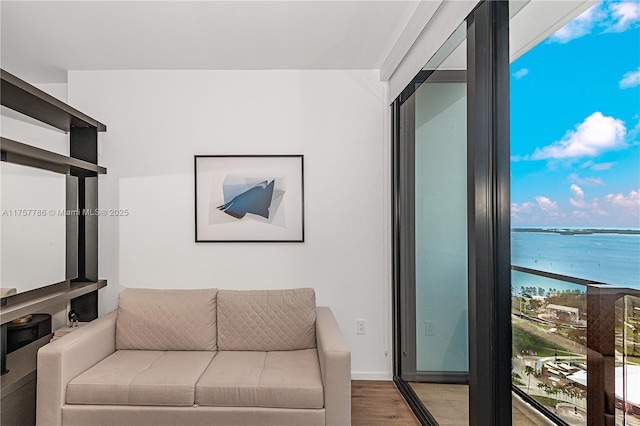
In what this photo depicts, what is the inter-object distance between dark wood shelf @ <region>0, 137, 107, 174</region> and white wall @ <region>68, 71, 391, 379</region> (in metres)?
0.45

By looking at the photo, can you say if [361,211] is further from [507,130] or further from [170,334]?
[507,130]

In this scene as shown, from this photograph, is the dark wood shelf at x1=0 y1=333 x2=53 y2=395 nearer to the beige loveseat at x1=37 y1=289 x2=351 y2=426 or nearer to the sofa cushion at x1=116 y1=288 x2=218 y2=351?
the beige loveseat at x1=37 y1=289 x2=351 y2=426

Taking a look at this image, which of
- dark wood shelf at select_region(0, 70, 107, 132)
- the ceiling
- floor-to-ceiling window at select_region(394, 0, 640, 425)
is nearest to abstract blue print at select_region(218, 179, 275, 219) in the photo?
the ceiling

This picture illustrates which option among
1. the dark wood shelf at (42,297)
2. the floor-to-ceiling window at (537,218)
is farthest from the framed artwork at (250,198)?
the floor-to-ceiling window at (537,218)

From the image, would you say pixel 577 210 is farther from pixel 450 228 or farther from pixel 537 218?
pixel 450 228

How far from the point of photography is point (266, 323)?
3332 millimetres

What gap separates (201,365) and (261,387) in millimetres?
527

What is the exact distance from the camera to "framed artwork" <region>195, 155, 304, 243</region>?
378cm

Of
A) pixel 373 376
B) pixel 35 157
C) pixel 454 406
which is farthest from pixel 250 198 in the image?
pixel 454 406

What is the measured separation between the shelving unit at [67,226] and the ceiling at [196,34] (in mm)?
468

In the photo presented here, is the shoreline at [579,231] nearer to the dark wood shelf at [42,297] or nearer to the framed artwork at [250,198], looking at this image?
the framed artwork at [250,198]

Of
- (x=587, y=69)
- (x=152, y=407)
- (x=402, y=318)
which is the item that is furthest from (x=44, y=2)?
(x=402, y=318)

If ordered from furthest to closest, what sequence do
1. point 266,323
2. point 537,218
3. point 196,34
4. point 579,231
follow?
point 266,323 → point 196,34 → point 537,218 → point 579,231

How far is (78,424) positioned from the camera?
2648 mm
